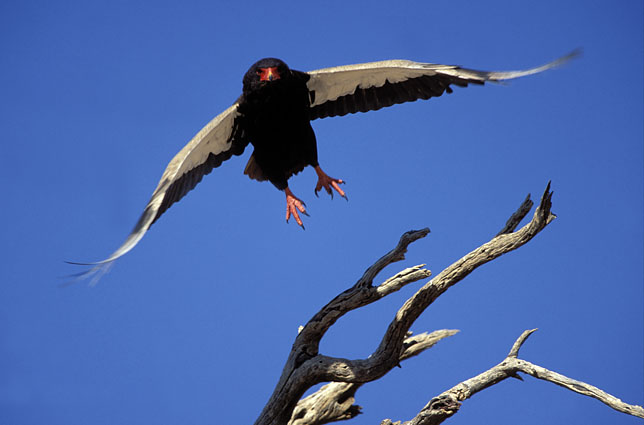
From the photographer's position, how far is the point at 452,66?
589 cm

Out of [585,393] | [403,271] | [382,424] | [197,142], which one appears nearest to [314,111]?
[197,142]

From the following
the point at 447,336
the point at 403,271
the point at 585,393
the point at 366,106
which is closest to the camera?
the point at 585,393

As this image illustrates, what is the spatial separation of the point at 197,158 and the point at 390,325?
2.73m

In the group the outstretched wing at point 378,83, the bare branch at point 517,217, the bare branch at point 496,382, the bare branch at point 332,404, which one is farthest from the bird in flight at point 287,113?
the bare branch at point 496,382

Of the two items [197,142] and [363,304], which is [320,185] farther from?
[363,304]

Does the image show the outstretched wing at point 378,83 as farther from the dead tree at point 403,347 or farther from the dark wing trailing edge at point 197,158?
the dead tree at point 403,347

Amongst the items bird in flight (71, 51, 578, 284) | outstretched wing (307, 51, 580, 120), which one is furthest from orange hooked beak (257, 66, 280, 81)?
outstretched wing (307, 51, 580, 120)

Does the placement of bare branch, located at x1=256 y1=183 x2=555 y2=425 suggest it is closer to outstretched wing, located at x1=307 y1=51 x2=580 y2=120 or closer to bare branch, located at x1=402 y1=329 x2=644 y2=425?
bare branch, located at x1=402 y1=329 x2=644 y2=425

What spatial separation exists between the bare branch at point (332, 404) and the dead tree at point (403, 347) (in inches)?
14.4

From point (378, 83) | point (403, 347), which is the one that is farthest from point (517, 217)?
point (378, 83)

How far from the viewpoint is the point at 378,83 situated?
6.62 meters

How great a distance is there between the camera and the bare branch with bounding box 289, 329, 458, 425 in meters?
6.18

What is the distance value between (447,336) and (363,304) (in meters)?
1.33

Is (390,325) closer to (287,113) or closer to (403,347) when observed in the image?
(403,347)
